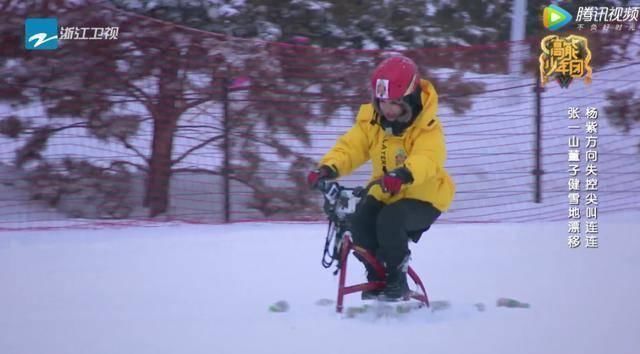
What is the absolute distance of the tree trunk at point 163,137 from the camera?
685cm

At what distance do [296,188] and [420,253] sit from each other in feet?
6.13

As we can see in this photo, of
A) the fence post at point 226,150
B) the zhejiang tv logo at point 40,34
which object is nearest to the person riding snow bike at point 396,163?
the fence post at point 226,150

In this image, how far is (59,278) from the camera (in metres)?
5.03

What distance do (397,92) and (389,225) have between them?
27.5 inches

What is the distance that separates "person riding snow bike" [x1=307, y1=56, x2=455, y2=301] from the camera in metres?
4.03

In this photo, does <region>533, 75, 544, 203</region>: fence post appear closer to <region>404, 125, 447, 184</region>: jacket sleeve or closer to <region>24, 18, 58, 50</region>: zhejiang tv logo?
<region>404, 125, 447, 184</region>: jacket sleeve

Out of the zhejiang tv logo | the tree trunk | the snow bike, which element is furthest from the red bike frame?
the zhejiang tv logo

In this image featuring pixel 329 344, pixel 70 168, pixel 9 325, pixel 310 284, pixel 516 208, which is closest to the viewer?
pixel 329 344

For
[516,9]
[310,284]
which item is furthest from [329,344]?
[516,9]

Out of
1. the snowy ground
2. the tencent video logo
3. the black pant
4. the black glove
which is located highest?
the tencent video logo

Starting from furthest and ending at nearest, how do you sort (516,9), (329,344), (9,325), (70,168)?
(516,9), (70,168), (9,325), (329,344)

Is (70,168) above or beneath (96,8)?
beneath

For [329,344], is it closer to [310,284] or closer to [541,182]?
[310,284]

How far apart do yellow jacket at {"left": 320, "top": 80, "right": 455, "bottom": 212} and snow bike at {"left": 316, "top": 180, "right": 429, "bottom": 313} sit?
0.55ft
